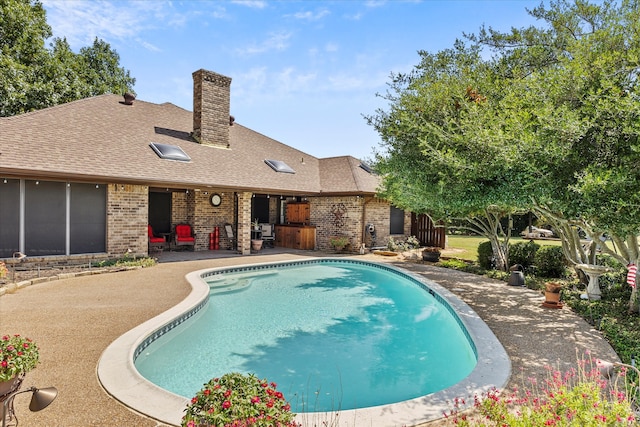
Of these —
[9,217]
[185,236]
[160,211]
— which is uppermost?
[160,211]

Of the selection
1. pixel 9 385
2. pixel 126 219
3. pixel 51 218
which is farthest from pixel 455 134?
pixel 51 218

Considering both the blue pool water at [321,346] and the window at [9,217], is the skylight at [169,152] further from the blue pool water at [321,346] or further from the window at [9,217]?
the blue pool water at [321,346]

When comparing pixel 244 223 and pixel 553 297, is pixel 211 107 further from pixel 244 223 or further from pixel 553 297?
pixel 553 297

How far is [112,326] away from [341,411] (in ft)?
14.5

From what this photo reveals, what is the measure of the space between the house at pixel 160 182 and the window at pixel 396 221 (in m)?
0.06

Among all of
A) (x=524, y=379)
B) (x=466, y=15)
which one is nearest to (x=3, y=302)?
(x=524, y=379)

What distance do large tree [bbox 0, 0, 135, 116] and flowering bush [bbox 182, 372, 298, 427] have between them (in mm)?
23308

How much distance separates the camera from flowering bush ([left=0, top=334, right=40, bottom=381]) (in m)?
2.86

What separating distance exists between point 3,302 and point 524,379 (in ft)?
31.5

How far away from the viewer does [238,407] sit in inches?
89.5

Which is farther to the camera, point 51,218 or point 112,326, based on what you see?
point 51,218

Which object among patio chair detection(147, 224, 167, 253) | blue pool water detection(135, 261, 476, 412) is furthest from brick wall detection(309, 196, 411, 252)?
patio chair detection(147, 224, 167, 253)

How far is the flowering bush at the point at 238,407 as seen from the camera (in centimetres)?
224

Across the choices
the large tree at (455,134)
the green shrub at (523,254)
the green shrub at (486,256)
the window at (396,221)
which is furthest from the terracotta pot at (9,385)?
the window at (396,221)
